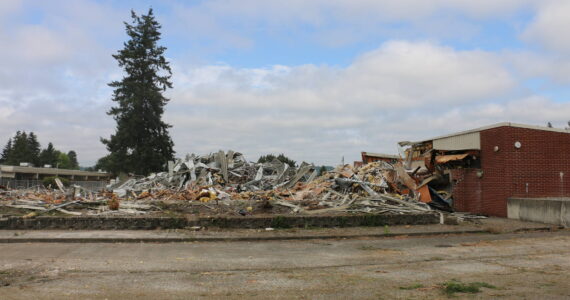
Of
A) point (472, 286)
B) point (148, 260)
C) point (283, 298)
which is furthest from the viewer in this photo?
point (148, 260)

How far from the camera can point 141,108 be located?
4656 cm

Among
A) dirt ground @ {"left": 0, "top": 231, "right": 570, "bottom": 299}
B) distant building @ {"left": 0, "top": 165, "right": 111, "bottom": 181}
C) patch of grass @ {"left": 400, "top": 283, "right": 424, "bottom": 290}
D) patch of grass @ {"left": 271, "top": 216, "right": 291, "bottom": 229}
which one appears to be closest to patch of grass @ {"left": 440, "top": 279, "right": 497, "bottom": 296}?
dirt ground @ {"left": 0, "top": 231, "right": 570, "bottom": 299}

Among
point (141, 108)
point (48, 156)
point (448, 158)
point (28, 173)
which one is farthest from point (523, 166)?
Result: point (48, 156)

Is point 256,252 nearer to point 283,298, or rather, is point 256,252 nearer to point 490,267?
point 283,298

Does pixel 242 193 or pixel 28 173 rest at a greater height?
pixel 28 173

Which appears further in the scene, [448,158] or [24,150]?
[24,150]

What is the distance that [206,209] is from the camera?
1455 centimetres

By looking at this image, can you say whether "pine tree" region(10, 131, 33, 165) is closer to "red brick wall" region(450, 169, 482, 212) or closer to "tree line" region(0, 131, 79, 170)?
"tree line" region(0, 131, 79, 170)

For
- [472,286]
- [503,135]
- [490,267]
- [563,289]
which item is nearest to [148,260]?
[472,286]

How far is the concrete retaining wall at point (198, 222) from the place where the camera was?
495 inches

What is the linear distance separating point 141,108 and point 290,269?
41985 millimetres

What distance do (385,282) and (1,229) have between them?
11.3 m

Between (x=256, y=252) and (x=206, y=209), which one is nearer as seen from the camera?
(x=256, y=252)

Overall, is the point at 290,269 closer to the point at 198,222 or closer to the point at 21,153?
the point at 198,222
